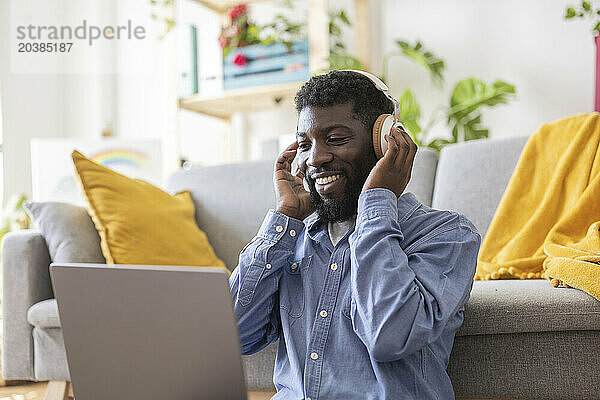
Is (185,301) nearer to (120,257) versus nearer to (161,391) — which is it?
(161,391)

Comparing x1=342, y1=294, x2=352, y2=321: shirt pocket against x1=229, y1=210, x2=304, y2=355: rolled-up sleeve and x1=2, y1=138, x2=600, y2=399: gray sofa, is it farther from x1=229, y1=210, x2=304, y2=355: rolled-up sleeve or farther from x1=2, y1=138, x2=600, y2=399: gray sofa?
x1=2, y1=138, x2=600, y2=399: gray sofa

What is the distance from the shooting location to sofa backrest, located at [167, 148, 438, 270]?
2277mm

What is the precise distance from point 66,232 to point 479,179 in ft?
4.07

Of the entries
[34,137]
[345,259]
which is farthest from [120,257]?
[34,137]

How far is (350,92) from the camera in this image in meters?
1.19

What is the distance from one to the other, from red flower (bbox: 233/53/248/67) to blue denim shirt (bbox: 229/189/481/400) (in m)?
1.95

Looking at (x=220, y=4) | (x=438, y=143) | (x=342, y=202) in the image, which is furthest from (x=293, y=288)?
(x=220, y=4)

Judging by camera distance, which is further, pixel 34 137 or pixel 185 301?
pixel 34 137

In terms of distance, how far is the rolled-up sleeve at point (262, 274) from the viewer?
4.01 ft

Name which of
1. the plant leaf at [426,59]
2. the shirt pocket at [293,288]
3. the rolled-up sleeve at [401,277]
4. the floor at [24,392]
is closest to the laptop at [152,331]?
the rolled-up sleeve at [401,277]

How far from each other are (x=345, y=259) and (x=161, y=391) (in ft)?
1.47

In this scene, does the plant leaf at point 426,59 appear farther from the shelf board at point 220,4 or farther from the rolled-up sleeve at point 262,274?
the rolled-up sleeve at point 262,274

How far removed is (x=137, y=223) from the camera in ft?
6.75
